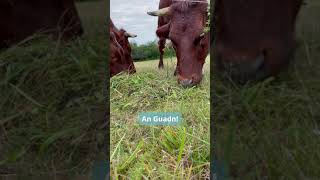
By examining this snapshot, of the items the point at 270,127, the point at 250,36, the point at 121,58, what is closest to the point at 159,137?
the point at 121,58

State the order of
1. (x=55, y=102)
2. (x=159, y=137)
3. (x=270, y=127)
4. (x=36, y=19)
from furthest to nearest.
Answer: (x=36, y=19) → (x=55, y=102) → (x=270, y=127) → (x=159, y=137)

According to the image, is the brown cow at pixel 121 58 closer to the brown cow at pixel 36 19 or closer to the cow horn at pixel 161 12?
the cow horn at pixel 161 12

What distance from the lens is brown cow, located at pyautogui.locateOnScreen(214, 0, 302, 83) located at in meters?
3.15

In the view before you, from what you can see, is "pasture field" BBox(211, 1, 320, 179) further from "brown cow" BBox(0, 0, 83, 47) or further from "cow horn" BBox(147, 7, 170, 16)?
"brown cow" BBox(0, 0, 83, 47)

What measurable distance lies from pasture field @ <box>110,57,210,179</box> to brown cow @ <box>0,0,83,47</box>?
17.5 inches

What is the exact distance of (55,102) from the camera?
3262mm

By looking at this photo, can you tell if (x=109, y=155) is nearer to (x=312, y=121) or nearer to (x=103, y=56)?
(x=103, y=56)

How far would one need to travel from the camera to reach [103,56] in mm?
3170

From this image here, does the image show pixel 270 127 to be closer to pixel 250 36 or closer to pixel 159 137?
pixel 250 36

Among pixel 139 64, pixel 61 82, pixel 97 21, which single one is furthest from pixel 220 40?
pixel 61 82

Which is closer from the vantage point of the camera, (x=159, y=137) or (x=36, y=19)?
(x=159, y=137)

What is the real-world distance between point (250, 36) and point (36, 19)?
1.11 m

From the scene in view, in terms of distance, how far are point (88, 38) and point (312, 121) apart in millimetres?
1182

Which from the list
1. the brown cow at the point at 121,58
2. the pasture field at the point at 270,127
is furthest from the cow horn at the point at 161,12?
the pasture field at the point at 270,127
